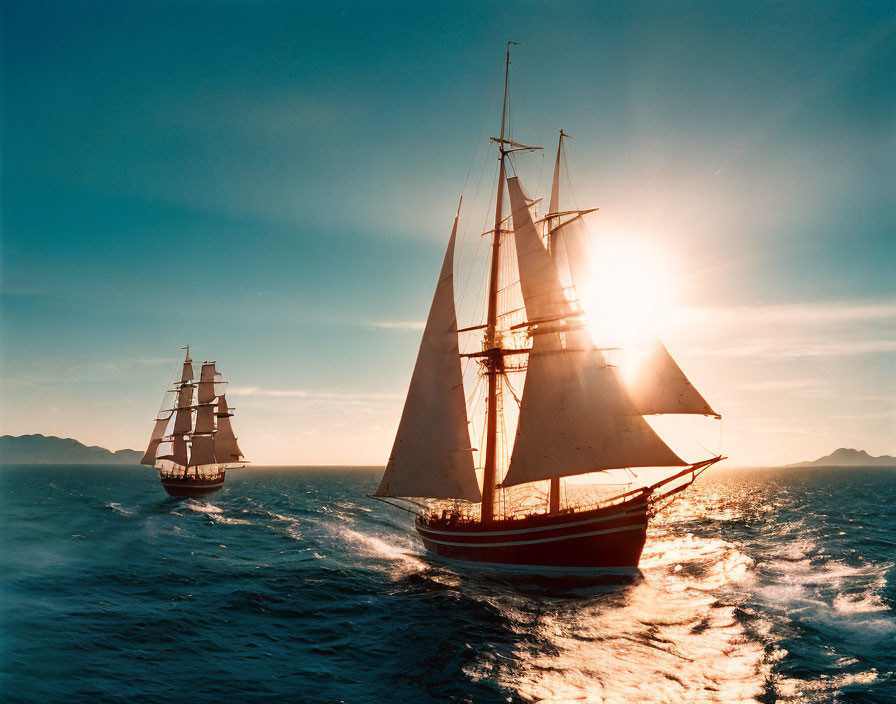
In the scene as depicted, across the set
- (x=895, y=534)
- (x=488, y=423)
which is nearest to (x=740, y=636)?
(x=488, y=423)

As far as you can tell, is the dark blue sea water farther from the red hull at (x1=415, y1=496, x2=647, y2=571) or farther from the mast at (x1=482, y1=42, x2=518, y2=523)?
the mast at (x1=482, y1=42, x2=518, y2=523)

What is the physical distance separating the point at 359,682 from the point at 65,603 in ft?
45.7

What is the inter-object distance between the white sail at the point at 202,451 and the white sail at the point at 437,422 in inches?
2507

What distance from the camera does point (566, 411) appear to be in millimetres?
34719

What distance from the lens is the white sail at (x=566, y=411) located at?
1330 inches

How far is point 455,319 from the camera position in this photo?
122 feet

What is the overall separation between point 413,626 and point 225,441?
79.7m

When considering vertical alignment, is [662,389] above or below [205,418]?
above

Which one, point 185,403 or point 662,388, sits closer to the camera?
point 662,388

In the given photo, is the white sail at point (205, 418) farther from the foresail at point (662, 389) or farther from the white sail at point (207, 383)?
the foresail at point (662, 389)

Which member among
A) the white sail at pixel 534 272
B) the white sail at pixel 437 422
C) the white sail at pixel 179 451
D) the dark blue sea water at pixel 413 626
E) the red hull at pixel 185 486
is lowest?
the red hull at pixel 185 486

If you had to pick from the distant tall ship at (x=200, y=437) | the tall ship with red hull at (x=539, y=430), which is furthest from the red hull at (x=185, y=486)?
the tall ship with red hull at (x=539, y=430)

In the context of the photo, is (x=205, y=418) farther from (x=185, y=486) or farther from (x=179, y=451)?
(x=185, y=486)

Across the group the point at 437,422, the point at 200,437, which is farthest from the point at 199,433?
the point at 437,422
